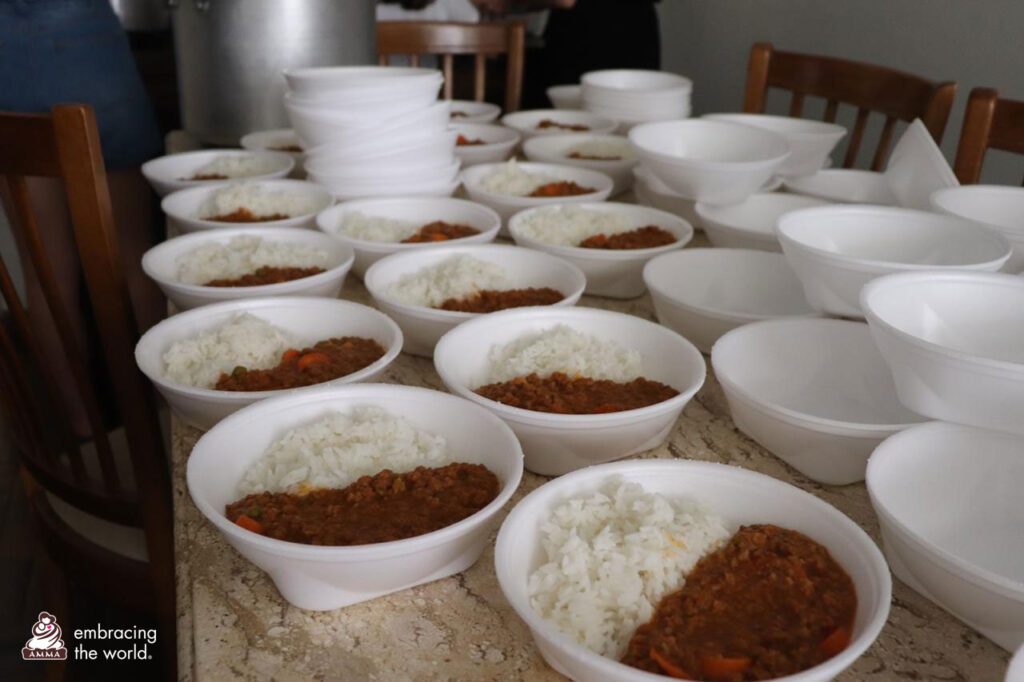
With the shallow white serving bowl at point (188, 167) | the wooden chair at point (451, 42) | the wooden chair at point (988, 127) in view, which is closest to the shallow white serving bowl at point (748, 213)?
the wooden chair at point (988, 127)

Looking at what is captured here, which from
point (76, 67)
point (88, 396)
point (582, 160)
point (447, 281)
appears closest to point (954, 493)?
point (447, 281)

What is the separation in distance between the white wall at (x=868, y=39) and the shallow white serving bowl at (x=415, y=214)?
2099 millimetres

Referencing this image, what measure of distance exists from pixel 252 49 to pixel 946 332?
2158 millimetres

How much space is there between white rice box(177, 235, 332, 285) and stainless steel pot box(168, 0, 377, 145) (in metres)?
0.98

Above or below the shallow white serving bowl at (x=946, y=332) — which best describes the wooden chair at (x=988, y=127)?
above

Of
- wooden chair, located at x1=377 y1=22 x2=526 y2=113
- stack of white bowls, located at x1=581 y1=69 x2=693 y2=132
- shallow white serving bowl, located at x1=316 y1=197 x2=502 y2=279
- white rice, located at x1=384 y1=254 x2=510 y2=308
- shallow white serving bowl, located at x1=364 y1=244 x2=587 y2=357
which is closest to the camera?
shallow white serving bowl, located at x1=364 y1=244 x2=587 y2=357

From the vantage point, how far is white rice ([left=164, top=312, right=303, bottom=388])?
1.33 m

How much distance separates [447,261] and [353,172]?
1.84 ft

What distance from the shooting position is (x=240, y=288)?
156 centimetres

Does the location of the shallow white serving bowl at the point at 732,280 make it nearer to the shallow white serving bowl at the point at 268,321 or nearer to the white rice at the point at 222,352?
the shallow white serving bowl at the point at 268,321

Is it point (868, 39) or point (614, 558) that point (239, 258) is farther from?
point (868, 39)

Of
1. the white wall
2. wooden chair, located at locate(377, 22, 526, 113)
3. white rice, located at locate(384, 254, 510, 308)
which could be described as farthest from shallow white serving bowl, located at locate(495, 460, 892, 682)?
wooden chair, located at locate(377, 22, 526, 113)

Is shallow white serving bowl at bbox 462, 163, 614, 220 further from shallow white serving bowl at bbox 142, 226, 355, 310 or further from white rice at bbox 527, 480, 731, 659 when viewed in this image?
white rice at bbox 527, 480, 731, 659

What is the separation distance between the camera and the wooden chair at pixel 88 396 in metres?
1.57
